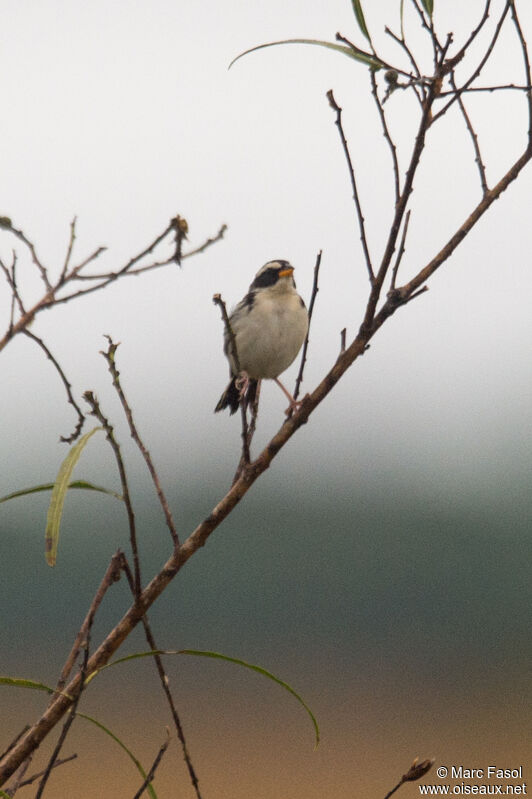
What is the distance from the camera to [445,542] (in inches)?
1503

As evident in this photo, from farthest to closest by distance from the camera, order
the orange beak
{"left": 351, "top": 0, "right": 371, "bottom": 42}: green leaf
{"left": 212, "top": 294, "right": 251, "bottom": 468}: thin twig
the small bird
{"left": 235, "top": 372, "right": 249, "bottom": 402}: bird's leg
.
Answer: the orange beak, the small bird, {"left": 235, "top": 372, "right": 249, "bottom": 402}: bird's leg, {"left": 351, "top": 0, "right": 371, "bottom": 42}: green leaf, {"left": 212, "top": 294, "right": 251, "bottom": 468}: thin twig

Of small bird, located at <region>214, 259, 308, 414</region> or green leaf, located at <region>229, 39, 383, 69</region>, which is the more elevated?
small bird, located at <region>214, 259, 308, 414</region>

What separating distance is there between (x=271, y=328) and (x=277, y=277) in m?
0.48

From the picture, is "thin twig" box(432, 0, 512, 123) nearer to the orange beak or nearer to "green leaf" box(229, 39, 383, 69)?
"green leaf" box(229, 39, 383, 69)

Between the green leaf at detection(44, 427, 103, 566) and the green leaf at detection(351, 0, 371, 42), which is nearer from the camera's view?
the green leaf at detection(44, 427, 103, 566)

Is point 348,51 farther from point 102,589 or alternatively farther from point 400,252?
point 102,589

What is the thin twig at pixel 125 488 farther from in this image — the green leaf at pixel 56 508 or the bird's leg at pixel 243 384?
the bird's leg at pixel 243 384

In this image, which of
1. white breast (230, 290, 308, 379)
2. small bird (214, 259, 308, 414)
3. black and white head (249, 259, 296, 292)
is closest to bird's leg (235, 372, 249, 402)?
small bird (214, 259, 308, 414)

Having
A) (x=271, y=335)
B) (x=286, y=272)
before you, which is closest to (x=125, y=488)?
(x=271, y=335)

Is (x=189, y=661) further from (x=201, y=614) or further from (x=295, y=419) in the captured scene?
(x=295, y=419)

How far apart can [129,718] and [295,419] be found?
92.9ft

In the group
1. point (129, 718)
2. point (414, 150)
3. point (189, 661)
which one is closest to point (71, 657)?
point (414, 150)

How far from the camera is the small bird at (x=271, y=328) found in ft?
24.3

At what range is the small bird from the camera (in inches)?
292
